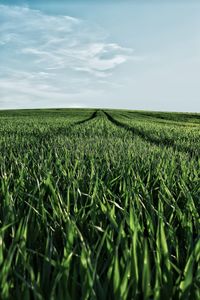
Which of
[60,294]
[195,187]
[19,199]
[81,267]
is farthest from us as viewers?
[195,187]

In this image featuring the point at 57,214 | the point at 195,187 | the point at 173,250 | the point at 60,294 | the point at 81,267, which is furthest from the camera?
the point at 195,187

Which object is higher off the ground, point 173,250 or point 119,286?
point 119,286

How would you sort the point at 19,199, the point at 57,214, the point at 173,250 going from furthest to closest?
the point at 19,199, the point at 57,214, the point at 173,250

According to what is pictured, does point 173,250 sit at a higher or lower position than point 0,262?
lower

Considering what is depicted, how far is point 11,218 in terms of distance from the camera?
1.74 m

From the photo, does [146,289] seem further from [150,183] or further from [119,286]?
[150,183]

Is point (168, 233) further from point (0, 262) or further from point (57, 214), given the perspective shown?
point (0, 262)

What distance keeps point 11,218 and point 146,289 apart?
0.84 meters

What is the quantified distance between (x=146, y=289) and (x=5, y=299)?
0.42 m

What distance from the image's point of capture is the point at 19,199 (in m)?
2.30

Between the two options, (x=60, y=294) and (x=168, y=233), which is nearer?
(x=60, y=294)

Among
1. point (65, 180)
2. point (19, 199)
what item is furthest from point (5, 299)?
point (65, 180)

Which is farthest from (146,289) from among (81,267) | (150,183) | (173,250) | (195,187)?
(150,183)

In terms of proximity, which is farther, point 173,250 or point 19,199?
point 19,199
